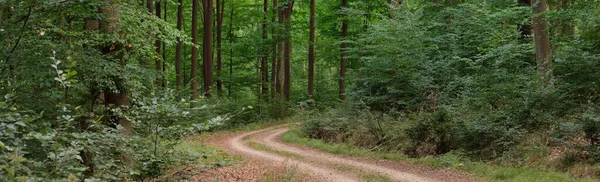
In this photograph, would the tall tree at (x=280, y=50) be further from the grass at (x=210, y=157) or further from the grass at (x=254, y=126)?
the grass at (x=210, y=157)

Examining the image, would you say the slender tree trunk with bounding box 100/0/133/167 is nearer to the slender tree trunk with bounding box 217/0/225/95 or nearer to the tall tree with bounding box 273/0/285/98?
the tall tree with bounding box 273/0/285/98

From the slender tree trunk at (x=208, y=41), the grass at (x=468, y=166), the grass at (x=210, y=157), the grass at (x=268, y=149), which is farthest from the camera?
the slender tree trunk at (x=208, y=41)

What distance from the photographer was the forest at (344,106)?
5605 mm

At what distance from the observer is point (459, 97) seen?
14734mm

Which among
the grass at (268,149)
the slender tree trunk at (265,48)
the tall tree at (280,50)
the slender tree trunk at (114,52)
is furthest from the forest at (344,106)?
the slender tree trunk at (265,48)

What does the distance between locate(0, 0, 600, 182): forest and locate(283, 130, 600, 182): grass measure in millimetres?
45

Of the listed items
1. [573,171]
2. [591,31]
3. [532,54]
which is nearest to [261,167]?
[573,171]

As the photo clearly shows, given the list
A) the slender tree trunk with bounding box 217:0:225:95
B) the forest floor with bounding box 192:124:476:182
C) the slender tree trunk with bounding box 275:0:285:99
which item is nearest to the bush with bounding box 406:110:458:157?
the forest floor with bounding box 192:124:476:182

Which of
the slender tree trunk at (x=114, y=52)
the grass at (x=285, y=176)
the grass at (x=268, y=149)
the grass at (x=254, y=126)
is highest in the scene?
the slender tree trunk at (x=114, y=52)

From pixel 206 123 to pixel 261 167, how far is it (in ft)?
18.3

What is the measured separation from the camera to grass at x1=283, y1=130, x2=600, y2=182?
9211 millimetres

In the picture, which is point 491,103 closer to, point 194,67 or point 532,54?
point 532,54

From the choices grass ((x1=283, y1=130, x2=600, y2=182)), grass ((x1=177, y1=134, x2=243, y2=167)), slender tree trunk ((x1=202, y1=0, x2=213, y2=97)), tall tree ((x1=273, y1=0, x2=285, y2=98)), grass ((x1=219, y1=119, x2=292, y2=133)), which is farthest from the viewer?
tall tree ((x1=273, y1=0, x2=285, y2=98))

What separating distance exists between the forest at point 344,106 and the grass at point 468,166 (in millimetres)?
45
